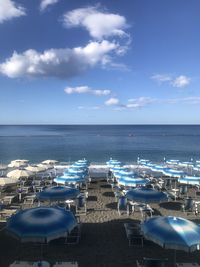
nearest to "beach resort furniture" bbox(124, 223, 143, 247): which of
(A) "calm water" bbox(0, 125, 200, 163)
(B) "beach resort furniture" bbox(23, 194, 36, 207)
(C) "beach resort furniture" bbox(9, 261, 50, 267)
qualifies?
(C) "beach resort furniture" bbox(9, 261, 50, 267)

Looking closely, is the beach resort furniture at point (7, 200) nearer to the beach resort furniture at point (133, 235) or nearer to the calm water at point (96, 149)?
the beach resort furniture at point (133, 235)

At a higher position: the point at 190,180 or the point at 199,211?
the point at 190,180

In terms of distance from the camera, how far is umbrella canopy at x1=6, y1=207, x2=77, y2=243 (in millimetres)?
6727

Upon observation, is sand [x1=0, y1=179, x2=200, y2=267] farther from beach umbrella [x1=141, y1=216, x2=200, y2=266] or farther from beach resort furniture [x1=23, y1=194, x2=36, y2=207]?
beach resort furniture [x1=23, y1=194, x2=36, y2=207]

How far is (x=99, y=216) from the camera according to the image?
1280 centimetres

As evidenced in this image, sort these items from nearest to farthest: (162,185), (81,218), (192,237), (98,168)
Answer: (192,237)
(81,218)
(162,185)
(98,168)

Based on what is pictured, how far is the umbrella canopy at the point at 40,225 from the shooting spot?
673cm

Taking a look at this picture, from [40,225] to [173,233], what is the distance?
3.06 meters

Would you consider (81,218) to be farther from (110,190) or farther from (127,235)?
(110,190)

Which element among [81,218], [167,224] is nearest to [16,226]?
[167,224]

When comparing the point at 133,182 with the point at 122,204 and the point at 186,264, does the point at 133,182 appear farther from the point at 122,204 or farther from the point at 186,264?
the point at 186,264

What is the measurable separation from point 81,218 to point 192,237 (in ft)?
21.3

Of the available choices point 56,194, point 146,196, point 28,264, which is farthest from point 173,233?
point 56,194

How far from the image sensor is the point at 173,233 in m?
6.85
